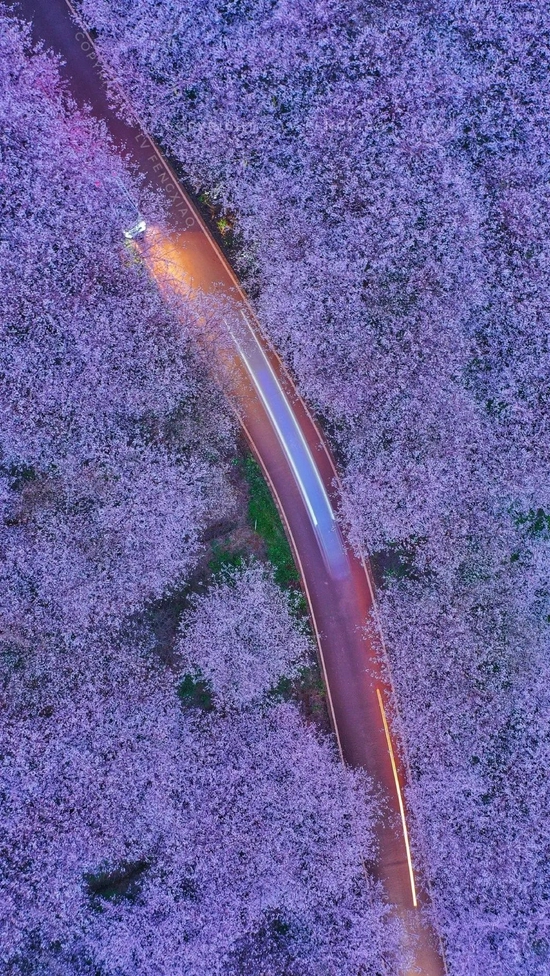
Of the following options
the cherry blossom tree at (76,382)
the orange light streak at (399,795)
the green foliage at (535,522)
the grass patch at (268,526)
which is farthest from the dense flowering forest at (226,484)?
the grass patch at (268,526)

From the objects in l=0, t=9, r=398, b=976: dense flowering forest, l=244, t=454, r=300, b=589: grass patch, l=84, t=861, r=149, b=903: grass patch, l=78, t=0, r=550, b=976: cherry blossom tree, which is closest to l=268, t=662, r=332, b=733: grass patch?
l=0, t=9, r=398, b=976: dense flowering forest

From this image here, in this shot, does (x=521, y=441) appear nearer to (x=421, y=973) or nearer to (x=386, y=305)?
(x=386, y=305)

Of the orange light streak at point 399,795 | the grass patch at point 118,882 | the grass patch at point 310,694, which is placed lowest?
the orange light streak at point 399,795

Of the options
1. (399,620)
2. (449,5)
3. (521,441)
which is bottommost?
(399,620)

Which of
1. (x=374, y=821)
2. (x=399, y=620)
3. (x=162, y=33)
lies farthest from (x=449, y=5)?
(x=374, y=821)

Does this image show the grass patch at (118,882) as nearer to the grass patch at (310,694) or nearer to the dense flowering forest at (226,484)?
the dense flowering forest at (226,484)

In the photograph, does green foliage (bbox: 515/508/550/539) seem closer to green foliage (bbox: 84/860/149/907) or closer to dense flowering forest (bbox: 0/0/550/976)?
dense flowering forest (bbox: 0/0/550/976)
